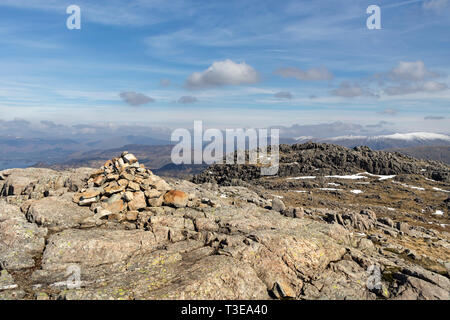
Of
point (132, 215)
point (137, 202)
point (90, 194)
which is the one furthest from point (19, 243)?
point (137, 202)

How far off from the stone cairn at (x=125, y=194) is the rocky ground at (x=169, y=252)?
A: 0.11m

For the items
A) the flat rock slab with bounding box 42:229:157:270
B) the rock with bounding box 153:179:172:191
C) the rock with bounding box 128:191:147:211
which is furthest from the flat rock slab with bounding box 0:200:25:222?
the rock with bounding box 153:179:172:191

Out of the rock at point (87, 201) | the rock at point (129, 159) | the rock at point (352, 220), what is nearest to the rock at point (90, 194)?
the rock at point (87, 201)

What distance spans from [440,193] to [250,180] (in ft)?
246

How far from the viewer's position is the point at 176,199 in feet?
89.2

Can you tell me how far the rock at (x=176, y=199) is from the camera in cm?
2703

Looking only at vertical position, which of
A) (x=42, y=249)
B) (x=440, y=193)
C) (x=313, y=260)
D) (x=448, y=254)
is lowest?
(x=440, y=193)

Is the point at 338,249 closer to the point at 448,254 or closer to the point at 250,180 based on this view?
the point at 448,254

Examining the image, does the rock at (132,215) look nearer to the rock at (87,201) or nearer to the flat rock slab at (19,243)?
the rock at (87,201)

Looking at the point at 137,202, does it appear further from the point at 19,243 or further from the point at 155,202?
the point at 19,243

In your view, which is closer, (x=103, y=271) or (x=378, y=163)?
(x=103, y=271)

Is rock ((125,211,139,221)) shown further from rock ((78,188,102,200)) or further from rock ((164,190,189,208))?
rock ((78,188,102,200))

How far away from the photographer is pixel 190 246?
65.3 feet

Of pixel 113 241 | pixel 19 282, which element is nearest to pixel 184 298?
pixel 113 241
